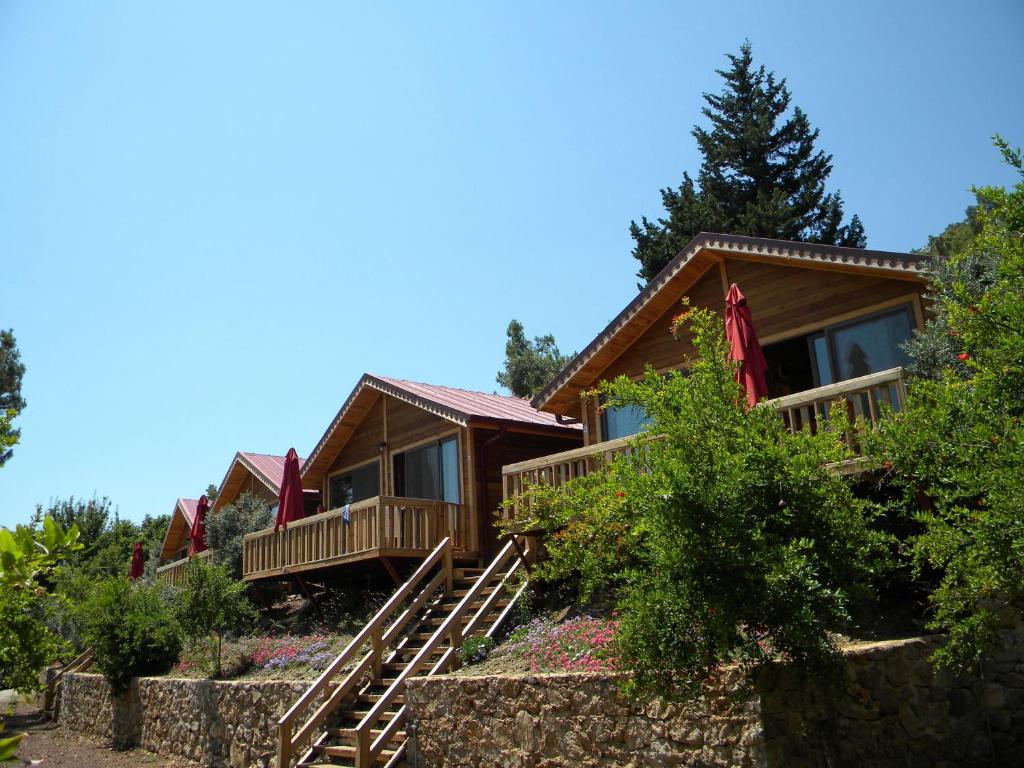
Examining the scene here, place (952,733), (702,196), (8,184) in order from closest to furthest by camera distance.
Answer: (952,733), (8,184), (702,196)

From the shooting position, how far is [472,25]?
36.6 feet

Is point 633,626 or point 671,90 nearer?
point 633,626

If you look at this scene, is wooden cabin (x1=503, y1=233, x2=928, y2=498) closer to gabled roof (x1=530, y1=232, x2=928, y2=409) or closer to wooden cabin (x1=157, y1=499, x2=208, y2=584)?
gabled roof (x1=530, y1=232, x2=928, y2=409)

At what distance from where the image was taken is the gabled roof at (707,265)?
442 inches

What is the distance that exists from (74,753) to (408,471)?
8508mm

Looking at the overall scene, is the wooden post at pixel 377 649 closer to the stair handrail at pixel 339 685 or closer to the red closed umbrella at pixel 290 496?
the stair handrail at pixel 339 685

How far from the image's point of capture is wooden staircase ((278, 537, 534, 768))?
33.6ft

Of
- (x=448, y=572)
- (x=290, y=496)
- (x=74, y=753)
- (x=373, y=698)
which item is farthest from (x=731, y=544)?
(x=74, y=753)

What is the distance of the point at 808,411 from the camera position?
34.5 ft

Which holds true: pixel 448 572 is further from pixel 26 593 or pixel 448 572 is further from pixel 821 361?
pixel 26 593

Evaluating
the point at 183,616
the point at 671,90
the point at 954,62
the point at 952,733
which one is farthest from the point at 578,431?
the point at 952,733

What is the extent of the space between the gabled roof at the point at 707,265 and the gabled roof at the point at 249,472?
41.3 ft

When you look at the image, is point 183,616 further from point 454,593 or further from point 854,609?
point 854,609

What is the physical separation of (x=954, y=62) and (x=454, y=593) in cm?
1085
